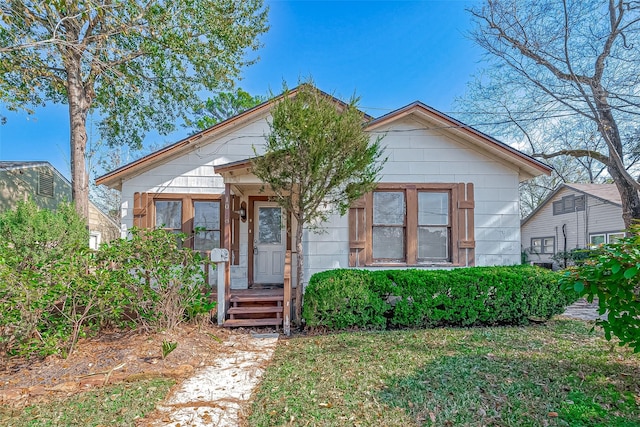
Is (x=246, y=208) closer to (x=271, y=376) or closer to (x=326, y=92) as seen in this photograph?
(x=326, y=92)

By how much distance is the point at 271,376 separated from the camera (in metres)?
3.96

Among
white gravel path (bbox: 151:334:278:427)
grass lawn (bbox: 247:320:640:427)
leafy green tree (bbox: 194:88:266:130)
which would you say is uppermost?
leafy green tree (bbox: 194:88:266:130)

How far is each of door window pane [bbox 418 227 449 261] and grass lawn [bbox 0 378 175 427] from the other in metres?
5.15

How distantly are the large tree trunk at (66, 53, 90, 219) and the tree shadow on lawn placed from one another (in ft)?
29.3

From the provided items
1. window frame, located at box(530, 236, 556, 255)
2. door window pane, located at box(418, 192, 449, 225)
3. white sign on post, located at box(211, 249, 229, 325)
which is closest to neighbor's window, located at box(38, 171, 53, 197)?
white sign on post, located at box(211, 249, 229, 325)

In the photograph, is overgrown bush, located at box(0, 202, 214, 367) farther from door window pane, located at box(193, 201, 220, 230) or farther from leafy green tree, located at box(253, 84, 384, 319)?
door window pane, located at box(193, 201, 220, 230)

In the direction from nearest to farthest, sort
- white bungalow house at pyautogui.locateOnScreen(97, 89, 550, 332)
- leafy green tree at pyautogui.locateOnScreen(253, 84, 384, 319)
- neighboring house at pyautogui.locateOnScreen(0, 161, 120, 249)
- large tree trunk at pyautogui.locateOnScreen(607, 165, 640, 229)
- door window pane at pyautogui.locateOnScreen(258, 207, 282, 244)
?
leafy green tree at pyautogui.locateOnScreen(253, 84, 384, 319)
white bungalow house at pyautogui.locateOnScreen(97, 89, 550, 332)
door window pane at pyautogui.locateOnScreen(258, 207, 282, 244)
large tree trunk at pyautogui.locateOnScreen(607, 165, 640, 229)
neighboring house at pyautogui.locateOnScreen(0, 161, 120, 249)

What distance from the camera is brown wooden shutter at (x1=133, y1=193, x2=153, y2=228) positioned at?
745 centimetres

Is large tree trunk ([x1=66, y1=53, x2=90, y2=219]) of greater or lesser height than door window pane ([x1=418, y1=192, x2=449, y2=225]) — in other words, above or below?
above

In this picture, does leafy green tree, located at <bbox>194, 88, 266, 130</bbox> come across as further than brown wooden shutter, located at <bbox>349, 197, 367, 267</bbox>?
Yes

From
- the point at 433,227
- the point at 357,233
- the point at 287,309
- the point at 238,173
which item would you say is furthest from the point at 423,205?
the point at 238,173

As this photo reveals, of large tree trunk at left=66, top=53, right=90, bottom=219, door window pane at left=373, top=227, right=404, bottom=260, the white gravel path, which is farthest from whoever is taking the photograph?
large tree trunk at left=66, top=53, right=90, bottom=219

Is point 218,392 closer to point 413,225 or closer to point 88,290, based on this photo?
point 88,290

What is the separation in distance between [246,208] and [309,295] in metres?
3.26
